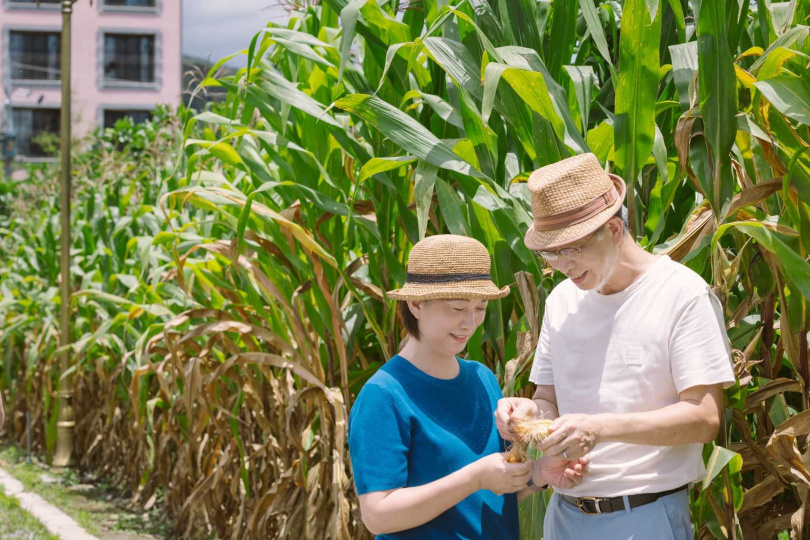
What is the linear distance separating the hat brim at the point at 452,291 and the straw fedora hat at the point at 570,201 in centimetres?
12

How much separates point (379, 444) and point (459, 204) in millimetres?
986

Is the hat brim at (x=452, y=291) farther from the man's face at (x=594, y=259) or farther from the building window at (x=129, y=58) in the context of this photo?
the building window at (x=129, y=58)

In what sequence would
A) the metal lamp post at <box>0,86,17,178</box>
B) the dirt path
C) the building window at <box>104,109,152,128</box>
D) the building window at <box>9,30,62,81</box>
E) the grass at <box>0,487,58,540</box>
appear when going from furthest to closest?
1. the building window at <box>9,30,62,81</box>
2. the building window at <box>104,109,152,128</box>
3. the metal lamp post at <box>0,86,17,178</box>
4. the dirt path
5. the grass at <box>0,487,58,540</box>

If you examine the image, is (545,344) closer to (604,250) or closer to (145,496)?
(604,250)

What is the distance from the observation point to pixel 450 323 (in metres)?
1.81

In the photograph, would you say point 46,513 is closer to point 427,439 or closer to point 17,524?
point 17,524

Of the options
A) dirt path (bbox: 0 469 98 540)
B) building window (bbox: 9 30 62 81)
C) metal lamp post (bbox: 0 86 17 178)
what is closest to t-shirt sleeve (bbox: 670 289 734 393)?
dirt path (bbox: 0 469 98 540)

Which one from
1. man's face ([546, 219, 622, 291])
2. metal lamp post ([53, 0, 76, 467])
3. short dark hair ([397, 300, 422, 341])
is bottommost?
metal lamp post ([53, 0, 76, 467])

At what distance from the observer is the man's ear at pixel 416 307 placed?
1.84 metres

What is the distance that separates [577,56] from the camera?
9.20ft

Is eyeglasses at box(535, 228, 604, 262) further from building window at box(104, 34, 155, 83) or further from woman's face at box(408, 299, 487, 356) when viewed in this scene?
building window at box(104, 34, 155, 83)

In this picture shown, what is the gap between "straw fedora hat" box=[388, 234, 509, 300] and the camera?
181 cm

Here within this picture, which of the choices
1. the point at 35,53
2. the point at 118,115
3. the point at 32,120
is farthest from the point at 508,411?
the point at 32,120

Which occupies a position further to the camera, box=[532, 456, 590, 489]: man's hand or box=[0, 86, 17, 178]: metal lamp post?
box=[0, 86, 17, 178]: metal lamp post
